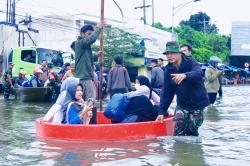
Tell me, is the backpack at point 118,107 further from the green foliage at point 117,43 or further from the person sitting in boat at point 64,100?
the green foliage at point 117,43

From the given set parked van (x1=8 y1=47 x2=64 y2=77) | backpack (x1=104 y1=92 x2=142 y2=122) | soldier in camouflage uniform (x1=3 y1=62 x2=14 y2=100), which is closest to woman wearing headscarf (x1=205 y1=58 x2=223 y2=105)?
backpack (x1=104 y1=92 x2=142 y2=122)

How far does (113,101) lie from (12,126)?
2790mm

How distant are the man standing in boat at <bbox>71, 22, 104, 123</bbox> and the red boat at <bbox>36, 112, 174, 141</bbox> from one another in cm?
86

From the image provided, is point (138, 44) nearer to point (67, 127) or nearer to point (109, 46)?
point (109, 46)

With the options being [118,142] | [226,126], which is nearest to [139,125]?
[118,142]

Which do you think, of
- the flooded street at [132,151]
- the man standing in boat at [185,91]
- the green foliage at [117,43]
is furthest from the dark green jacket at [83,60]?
the green foliage at [117,43]

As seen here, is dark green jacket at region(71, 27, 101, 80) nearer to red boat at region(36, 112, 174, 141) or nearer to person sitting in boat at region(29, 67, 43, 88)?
red boat at region(36, 112, 174, 141)

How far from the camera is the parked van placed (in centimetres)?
2214

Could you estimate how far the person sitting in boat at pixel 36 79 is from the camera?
680 inches

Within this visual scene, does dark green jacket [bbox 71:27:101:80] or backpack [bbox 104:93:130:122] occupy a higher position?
dark green jacket [bbox 71:27:101:80]

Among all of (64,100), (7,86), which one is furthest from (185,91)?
(7,86)

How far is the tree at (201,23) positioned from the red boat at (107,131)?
247ft

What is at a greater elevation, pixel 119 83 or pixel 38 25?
pixel 38 25

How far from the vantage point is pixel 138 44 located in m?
36.7
